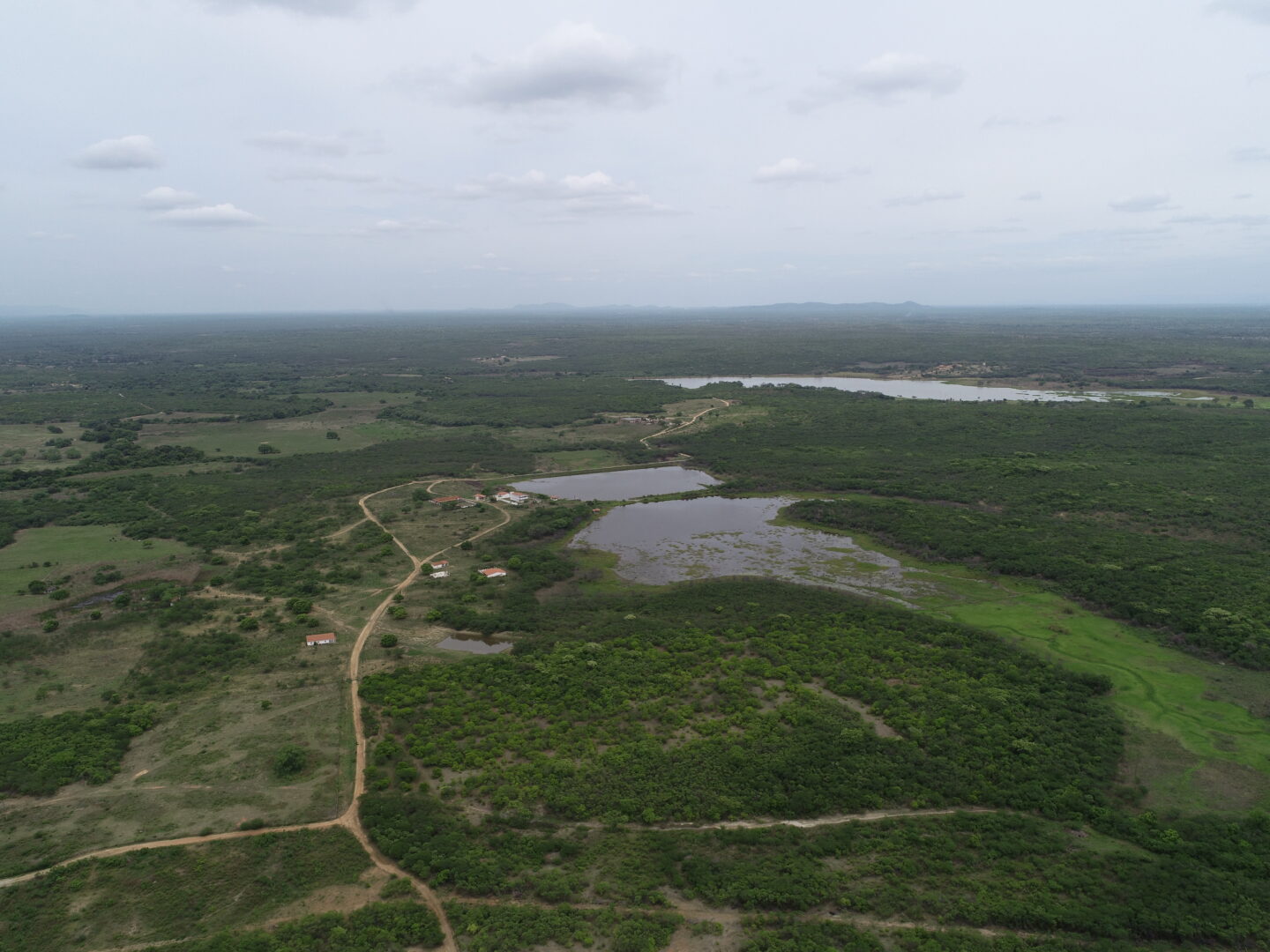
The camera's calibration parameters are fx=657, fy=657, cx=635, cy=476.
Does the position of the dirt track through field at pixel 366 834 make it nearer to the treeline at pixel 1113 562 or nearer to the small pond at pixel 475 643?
the small pond at pixel 475 643

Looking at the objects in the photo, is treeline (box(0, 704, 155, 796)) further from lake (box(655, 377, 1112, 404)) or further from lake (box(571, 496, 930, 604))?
lake (box(655, 377, 1112, 404))

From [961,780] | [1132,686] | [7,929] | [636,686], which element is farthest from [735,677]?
[7,929]

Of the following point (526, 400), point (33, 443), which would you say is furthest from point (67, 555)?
point (526, 400)

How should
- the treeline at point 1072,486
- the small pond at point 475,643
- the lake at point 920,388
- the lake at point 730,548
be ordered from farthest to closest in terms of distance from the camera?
1. the lake at point 920,388
2. the lake at point 730,548
3. the treeline at point 1072,486
4. the small pond at point 475,643

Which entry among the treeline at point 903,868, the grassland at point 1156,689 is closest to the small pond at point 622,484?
the grassland at point 1156,689

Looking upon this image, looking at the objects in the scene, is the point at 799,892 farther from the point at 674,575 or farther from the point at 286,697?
the point at 674,575

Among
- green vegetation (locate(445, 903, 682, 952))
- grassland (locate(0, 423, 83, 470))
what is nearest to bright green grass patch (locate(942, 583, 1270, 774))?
green vegetation (locate(445, 903, 682, 952))
